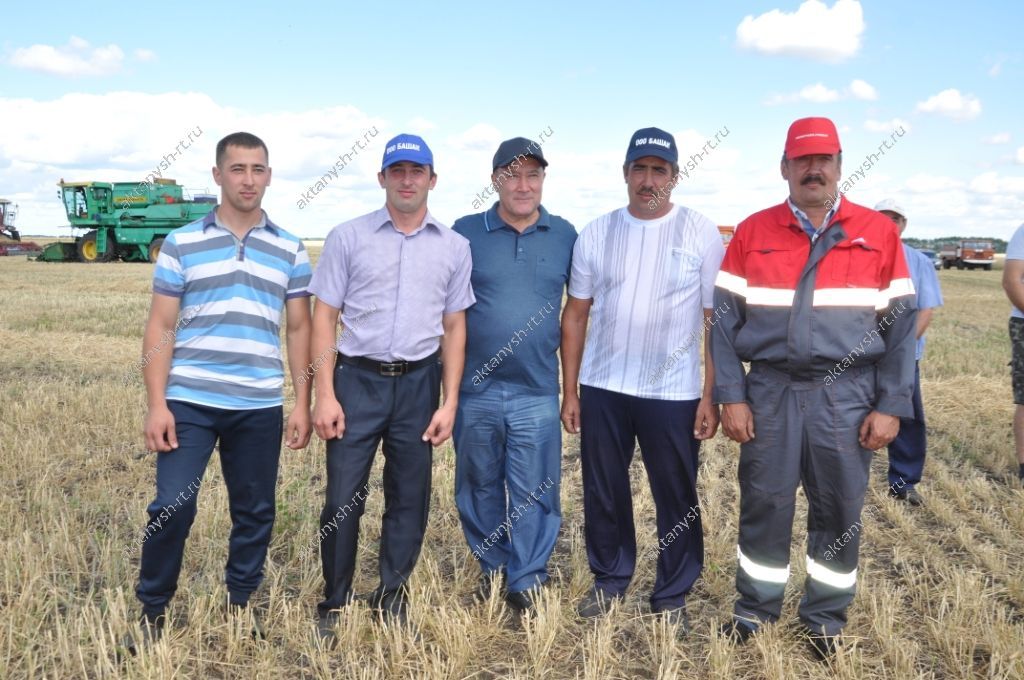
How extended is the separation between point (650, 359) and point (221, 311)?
2.06 metres

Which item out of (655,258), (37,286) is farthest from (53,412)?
(37,286)

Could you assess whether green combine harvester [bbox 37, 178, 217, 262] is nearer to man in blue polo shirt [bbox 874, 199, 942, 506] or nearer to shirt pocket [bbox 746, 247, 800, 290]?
man in blue polo shirt [bbox 874, 199, 942, 506]

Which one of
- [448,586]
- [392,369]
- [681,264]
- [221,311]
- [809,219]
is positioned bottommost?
[448,586]

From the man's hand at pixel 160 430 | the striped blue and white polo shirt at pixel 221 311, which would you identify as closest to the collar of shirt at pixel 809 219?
the striped blue and white polo shirt at pixel 221 311

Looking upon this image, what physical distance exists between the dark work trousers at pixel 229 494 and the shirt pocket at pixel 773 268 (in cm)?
237

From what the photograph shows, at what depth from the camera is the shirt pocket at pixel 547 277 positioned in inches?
161

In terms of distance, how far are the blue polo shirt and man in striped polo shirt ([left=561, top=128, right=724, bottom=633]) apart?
0.16m

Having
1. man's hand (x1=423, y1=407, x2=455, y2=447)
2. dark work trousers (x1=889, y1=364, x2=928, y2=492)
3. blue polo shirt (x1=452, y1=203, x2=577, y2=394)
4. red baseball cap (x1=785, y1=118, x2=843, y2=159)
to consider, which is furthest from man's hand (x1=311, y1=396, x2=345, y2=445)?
dark work trousers (x1=889, y1=364, x2=928, y2=492)

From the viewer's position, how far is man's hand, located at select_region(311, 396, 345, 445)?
373 centimetres

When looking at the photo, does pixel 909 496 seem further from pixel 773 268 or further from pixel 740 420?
pixel 773 268

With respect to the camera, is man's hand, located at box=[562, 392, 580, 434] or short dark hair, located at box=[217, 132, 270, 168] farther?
man's hand, located at box=[562, 392, 580, 434]

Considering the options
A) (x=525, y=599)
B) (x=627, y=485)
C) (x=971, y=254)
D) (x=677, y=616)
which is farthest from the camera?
(x=971, y=254)

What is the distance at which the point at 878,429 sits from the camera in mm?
3520

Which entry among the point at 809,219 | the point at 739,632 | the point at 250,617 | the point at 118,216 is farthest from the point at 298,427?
the point at 118,216
